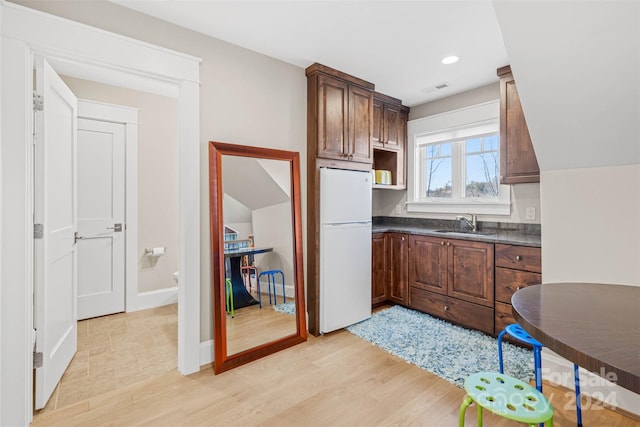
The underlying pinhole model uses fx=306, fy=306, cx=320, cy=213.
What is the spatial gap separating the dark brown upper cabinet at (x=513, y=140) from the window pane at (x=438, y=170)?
90 centimetres

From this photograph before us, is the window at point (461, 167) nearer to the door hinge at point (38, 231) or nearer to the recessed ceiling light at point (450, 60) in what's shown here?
the recessed ceiling light at point (450, 60)

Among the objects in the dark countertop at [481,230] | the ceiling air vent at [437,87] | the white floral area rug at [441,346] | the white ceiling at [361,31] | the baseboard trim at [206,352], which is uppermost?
the ceiling air vent at [437,87]

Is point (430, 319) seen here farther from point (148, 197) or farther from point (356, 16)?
point (148, 197)

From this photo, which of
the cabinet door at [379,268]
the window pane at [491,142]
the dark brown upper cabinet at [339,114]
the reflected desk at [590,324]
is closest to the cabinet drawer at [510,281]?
the cabinet door at [379,268]

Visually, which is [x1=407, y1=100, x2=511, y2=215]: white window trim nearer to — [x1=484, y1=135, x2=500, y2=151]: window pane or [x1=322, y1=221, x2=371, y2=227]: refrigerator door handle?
[x1=484, y1=135, x2=500, y2=151]: window pane

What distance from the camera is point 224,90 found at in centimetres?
244

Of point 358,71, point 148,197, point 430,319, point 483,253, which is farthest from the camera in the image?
point 148,197

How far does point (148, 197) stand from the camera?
359 cm

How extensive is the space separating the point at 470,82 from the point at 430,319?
2.54 meters

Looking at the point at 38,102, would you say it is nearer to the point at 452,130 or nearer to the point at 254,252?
the point at 254,252

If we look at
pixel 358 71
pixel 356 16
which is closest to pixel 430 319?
pixel 358 71

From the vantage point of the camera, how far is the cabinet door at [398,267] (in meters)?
3.49

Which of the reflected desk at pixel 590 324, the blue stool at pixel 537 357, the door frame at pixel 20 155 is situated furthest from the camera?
the door frame at pixel 20 155

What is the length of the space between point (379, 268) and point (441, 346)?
3.68 feet
